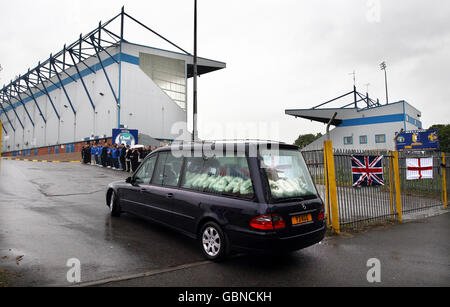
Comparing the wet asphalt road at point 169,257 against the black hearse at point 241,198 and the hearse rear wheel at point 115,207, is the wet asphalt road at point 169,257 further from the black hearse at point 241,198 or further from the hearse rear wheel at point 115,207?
the black hearse at point 241,198

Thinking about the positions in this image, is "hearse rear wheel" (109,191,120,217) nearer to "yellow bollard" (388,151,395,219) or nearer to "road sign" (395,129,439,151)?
"yellow bollard" (388,151,395,219)

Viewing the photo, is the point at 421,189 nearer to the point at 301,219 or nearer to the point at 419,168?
the point at 419,168

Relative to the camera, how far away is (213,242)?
4.41 m

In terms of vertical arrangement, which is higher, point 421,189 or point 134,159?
point 134,159

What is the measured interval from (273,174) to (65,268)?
3052 millimetres

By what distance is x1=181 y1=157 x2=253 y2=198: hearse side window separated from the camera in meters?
4.27

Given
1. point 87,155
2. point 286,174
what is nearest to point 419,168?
point 286,174

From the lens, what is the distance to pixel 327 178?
628cm

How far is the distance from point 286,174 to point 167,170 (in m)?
2.29

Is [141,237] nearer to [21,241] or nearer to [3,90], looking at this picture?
[21,241]

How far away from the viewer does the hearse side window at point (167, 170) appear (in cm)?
532

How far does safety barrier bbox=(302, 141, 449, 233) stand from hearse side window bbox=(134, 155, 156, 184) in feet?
10.3
